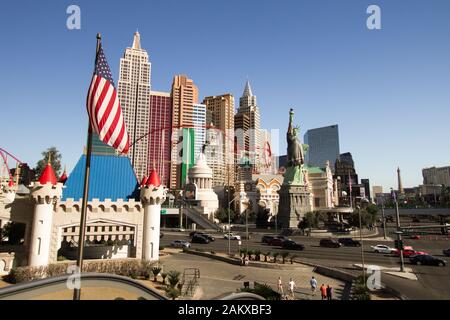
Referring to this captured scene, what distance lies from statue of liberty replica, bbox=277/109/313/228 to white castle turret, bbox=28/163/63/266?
69.0m

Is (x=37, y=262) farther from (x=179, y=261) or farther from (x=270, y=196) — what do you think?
(x=270, y=196)

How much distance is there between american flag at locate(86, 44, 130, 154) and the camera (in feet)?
38.2

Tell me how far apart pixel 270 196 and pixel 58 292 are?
116 metres

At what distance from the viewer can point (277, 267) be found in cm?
3406

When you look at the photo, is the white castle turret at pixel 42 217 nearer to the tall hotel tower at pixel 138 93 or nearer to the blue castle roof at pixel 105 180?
the blue castle roof at pixel 105 180

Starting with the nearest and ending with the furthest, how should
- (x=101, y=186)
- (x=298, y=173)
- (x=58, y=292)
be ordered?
(x=58, y=292) < (x=101, y=186) < (x=298, y=173)

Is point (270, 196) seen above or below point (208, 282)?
above

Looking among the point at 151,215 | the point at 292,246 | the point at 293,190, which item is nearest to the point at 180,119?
the point at 293,190

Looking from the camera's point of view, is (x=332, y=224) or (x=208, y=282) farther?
(x=332, y=224)

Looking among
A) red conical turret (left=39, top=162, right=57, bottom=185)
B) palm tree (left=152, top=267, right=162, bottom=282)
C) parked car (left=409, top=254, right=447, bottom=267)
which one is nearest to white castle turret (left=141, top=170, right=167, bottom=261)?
palm tree (left=152, top=267, right=162, bottom=282)

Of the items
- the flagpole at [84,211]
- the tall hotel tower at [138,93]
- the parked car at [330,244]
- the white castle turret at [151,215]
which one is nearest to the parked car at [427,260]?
the parked car at [330,244]

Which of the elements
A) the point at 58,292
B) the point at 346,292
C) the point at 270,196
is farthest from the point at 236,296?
the point at 270,196

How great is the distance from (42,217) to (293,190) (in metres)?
71.8

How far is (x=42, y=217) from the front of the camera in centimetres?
2581
